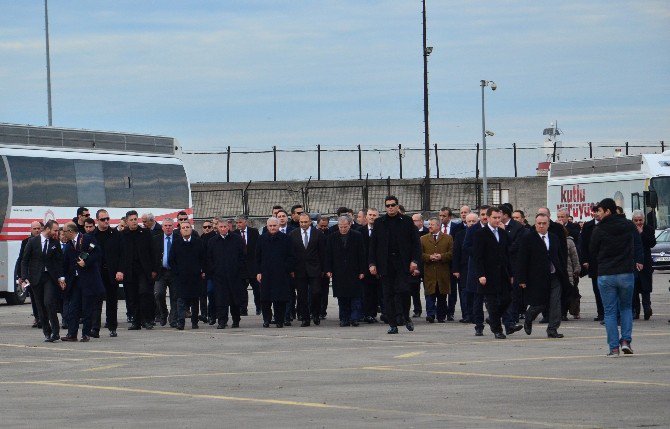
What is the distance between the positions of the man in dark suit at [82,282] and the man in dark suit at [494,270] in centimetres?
547

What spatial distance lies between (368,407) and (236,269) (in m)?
12.6

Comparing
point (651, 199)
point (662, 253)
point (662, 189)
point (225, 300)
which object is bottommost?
point (225, 300)

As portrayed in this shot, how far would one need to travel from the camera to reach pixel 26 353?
19.0 m

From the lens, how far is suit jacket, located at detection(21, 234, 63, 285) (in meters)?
21.4

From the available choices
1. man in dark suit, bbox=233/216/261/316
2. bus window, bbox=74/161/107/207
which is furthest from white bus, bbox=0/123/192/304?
man in dark suit, bbox=233/216/261/316

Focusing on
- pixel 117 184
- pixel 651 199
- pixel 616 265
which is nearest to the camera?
pixel 616 265

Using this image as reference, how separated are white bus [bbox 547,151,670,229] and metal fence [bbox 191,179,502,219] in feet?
36.9

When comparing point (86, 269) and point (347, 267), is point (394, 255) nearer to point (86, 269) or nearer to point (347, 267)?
point (347, 267)

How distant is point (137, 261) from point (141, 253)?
160 mm

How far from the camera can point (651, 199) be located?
40.8 m

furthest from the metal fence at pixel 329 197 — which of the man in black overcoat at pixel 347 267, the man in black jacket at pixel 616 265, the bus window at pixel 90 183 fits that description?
the man in black jacket at pixel 616 265

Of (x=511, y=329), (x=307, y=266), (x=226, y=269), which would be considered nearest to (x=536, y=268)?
(x=511, y=329)

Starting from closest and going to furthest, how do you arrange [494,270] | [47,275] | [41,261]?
[494,270], [47,275], [41,261]

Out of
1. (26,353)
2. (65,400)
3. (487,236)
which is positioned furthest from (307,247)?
(65,400)
